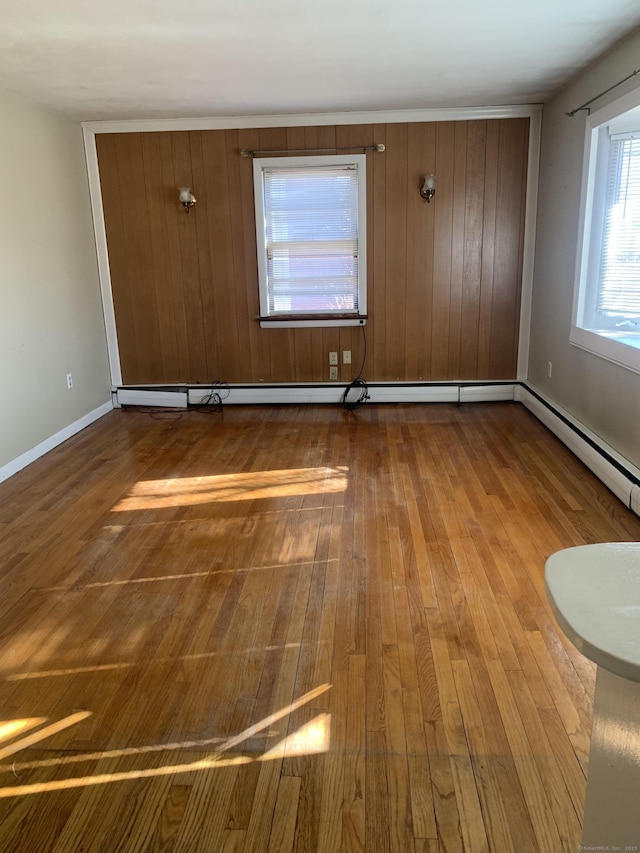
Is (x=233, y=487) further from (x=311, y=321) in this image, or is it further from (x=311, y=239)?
(x=311, y=239)

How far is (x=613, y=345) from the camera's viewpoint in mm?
3762

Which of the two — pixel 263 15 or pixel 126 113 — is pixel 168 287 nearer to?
pixel 126 113

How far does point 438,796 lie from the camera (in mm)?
1626

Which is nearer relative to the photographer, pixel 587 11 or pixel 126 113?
pixel 587 11

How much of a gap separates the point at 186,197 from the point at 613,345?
3572 mm

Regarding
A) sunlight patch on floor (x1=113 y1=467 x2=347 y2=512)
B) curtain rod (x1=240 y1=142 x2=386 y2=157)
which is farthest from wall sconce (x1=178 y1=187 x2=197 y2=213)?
sunlight patch on floor (x1=113 y1=467 x2=347 y2=512)

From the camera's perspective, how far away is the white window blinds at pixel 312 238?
17.6 ft

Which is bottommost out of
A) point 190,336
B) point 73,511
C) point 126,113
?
point 73,511

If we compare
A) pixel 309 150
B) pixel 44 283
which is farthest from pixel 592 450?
pixel 44 283

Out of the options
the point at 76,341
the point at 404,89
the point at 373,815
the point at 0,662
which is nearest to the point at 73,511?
the point at 0,662

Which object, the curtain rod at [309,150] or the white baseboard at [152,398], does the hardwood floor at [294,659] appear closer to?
the white baseboard at [152,398]

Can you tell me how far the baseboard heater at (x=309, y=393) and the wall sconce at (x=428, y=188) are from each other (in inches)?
62.4

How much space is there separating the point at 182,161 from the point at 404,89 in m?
1.98

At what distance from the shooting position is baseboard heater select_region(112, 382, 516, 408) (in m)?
5.68
